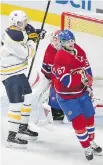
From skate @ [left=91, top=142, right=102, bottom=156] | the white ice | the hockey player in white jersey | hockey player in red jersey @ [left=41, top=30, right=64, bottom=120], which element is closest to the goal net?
the white ice

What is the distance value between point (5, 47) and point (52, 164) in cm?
81

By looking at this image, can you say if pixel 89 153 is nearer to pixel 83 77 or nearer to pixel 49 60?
pixel 83 77

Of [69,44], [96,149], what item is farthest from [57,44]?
[96,149]

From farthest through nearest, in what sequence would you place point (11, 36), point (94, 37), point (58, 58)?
1. point (94, 37)
2. point (11, 36)
3. point (58, 58)

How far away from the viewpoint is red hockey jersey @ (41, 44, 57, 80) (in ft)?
11.5

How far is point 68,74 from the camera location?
2961mm

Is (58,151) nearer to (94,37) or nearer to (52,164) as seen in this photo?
(52,164)

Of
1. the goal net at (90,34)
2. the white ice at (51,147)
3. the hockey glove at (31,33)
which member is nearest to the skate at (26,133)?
the white ice at (51,147)

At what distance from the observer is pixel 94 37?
4461mm

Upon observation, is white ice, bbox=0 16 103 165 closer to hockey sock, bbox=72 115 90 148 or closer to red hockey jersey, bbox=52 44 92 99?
hockey sock, bbox=72 115 90 148

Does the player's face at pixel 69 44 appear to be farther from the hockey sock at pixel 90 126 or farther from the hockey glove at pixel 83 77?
the hockey sock at pixel 90 126

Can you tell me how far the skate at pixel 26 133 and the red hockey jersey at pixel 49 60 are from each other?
0.43m

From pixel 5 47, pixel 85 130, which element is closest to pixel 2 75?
pixel 5 47

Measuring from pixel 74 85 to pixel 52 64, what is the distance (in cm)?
58
